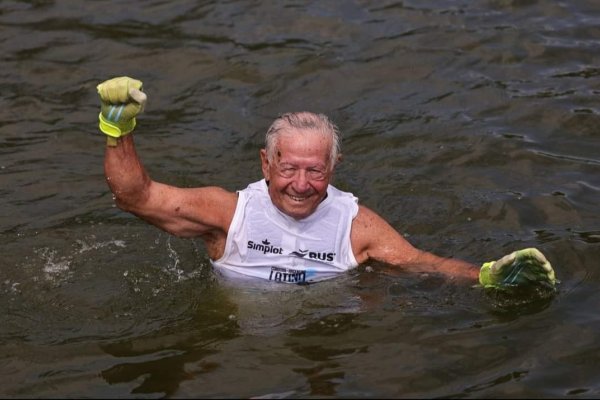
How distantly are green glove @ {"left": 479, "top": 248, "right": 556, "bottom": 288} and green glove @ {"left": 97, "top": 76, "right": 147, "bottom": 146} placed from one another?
213cm

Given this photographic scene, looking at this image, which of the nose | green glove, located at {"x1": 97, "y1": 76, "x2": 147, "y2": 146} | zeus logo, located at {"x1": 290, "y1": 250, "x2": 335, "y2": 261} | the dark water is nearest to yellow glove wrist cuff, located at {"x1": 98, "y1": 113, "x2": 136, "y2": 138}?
green glove, located at {"x1": 97, "y1": 76, "x2": 147, "y2": 146}

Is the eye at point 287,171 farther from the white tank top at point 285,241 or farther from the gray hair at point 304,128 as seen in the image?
the white tank top at point 285,241

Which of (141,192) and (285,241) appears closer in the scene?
(141,192)

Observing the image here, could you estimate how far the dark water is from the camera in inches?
243

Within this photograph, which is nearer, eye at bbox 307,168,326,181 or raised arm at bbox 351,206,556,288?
eye at bbox 307,168,326,181

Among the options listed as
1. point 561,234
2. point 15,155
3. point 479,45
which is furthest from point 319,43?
point 561,234

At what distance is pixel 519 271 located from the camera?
655 cm

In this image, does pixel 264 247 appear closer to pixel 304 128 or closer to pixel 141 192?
→ pixel 304 128

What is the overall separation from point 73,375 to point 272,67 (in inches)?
201

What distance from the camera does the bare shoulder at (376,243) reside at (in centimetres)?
703

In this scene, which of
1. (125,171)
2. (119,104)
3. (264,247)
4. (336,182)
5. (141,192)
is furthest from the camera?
(336,182)

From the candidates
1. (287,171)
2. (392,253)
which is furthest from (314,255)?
(287,171)

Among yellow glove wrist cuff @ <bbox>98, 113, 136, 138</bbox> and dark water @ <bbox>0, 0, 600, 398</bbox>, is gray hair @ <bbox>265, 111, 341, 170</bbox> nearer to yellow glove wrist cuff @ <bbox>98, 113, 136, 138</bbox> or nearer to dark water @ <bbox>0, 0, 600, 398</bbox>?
dark water @ <bbox>0, 0, 600, 398</bbox>

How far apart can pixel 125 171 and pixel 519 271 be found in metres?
2.22
